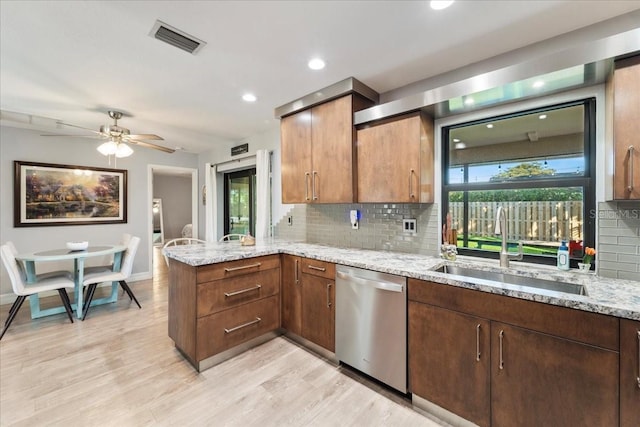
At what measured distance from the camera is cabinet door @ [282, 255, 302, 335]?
2559 millimetres

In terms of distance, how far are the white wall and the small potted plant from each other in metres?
5.90

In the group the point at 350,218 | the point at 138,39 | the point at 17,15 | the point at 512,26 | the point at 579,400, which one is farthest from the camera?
the point at 350,218

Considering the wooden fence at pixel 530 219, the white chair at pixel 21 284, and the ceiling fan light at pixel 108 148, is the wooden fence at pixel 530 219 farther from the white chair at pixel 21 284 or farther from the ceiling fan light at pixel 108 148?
the white chair at pixel 21 284

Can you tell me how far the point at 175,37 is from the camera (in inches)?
70.6

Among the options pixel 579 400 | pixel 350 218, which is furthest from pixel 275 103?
pixel 579 400

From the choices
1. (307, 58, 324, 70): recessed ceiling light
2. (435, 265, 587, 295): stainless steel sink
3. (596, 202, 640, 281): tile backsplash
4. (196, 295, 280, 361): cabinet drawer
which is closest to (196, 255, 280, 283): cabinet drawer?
(196, 295, 280, 361): cabinet drawer

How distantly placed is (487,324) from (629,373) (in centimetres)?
52

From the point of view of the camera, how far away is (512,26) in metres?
1.70

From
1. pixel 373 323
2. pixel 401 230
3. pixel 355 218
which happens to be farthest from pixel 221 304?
pixel 401 230

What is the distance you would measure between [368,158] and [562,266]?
5.25 feet

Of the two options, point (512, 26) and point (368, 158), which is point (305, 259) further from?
point (512, 26)

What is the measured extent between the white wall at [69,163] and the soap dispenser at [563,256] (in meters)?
5.80

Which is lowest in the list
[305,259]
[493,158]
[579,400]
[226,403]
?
[226,403]

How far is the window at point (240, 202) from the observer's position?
4.76 metres
